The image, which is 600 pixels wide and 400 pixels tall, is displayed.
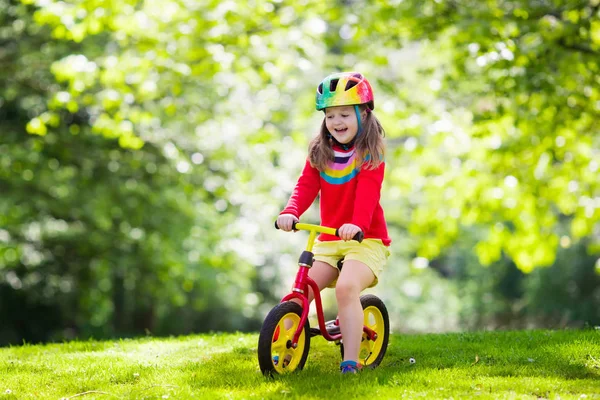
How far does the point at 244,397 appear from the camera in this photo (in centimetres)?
383

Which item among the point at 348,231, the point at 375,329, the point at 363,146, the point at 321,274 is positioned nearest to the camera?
the point at 348,231

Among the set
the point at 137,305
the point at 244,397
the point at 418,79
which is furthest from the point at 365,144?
the point at 137,305

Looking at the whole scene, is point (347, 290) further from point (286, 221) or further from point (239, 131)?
point (239, 131)

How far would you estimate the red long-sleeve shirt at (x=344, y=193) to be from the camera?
4.36 m

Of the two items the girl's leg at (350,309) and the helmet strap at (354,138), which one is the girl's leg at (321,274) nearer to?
the girl's leg at (350,309)

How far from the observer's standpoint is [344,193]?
4.53 m

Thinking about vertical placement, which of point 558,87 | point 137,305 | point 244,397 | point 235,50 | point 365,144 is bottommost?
point 137,305

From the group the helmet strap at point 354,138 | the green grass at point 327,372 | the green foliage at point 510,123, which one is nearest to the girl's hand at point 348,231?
the helmet strap at point 354,138

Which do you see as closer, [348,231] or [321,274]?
[348,231]

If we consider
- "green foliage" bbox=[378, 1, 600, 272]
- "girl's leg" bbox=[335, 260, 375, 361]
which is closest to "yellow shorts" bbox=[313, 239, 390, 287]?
"girl's leg" bbox=[335, 260, 375, 361]

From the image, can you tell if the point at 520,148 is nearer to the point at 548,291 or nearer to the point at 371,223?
the point at 371,223

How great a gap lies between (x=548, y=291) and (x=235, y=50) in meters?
13.7

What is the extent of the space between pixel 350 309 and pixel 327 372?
16.1 inches

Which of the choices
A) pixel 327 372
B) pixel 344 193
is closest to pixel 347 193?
pixel 344 193
